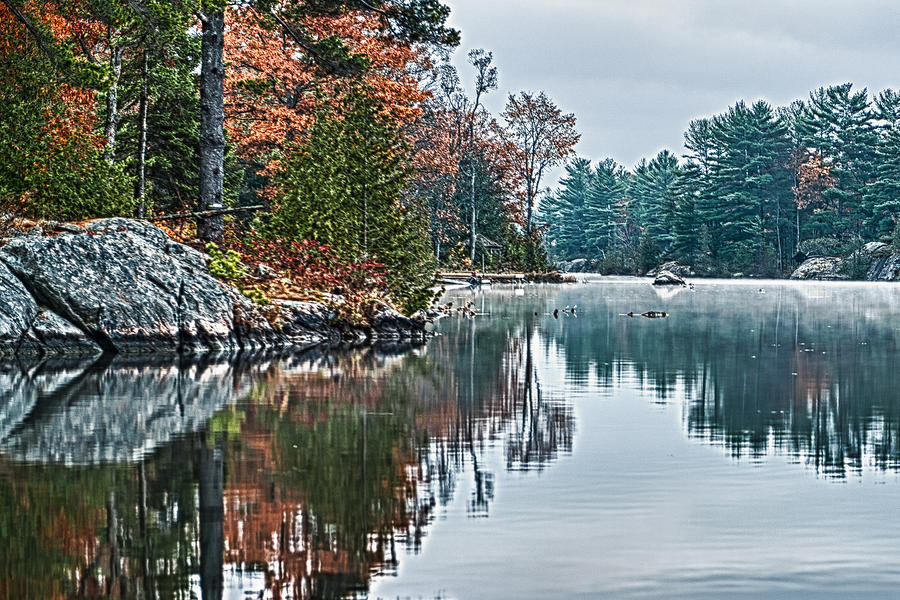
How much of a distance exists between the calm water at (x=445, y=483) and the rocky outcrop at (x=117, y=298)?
2323 millimetres

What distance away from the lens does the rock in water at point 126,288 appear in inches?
642

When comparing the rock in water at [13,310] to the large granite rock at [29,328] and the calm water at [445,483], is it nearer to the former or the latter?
the large granite rock at [29,328]

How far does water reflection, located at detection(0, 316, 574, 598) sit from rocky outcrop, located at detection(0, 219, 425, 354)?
243 centimetres

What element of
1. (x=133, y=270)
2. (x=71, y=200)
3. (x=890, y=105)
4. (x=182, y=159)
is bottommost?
(x=133, y=270)

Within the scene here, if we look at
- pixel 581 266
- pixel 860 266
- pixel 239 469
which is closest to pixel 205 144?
pixel 239 469

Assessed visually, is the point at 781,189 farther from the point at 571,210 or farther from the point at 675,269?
the point at 571,210

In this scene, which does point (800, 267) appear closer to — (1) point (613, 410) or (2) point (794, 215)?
(2) point (794, 215)

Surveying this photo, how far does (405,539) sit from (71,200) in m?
16.1


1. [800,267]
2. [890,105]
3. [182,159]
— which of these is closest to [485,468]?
[182,159]

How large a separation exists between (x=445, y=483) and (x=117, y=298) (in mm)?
10999

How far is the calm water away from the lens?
471 cm

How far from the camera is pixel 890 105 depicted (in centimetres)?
10231

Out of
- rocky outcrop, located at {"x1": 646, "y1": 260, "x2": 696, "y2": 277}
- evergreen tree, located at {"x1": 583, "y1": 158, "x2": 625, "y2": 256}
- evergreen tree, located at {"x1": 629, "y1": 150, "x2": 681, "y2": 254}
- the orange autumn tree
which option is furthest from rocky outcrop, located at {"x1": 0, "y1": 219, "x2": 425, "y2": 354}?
evergreen tree, located at {"x1": 583, "y1": 158, "x2": 625, "y2": 256}

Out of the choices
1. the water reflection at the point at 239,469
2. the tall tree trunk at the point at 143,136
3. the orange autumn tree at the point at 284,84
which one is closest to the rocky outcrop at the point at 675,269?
the orange autumn tree at the point at 284,84
